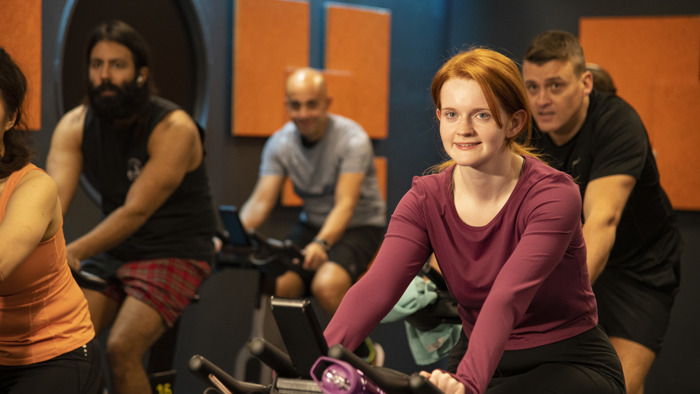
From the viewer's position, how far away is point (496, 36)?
5.44 metres

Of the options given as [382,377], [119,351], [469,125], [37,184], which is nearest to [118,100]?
[119,351]

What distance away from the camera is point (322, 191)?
4395mm

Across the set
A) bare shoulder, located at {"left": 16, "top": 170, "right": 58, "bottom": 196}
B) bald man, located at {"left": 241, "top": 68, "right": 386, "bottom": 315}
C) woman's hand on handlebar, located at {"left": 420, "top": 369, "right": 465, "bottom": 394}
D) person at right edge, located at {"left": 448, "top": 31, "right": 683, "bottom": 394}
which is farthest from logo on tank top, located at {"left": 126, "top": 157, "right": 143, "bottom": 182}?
woman's hand on handlebar, located at {"left": 420, "top": 369, "right": 465, "bottom": 394}

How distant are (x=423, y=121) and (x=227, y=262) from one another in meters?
2.40

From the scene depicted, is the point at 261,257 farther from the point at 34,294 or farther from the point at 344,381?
the point at 344,381

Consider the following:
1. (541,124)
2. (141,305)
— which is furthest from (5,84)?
(541,124)

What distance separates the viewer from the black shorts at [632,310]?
283 cm

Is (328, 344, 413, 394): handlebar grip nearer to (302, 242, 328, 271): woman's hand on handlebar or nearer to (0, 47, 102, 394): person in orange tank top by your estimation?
(0, 47, 102, 394): person in orange tank top

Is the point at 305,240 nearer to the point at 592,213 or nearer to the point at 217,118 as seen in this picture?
the point at 217,118

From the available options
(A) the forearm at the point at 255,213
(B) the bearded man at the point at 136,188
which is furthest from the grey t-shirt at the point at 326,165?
(B) the bearded man at the point at 136,188

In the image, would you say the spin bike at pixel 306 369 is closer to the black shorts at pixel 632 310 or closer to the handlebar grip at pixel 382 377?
the handlebar grip at pixel 382 377

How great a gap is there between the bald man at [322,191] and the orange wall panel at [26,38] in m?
1.29

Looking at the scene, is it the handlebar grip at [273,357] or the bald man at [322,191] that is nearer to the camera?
the handlebar grip at [273,357]

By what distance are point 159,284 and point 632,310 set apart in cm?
171
